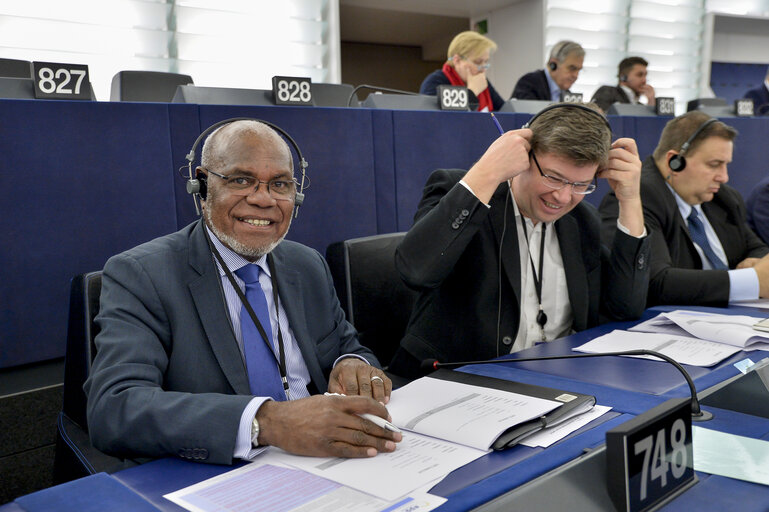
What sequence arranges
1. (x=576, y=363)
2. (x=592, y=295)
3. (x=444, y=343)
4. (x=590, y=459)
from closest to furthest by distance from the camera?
(x=590, y=459) < (x=576, y=363) < (x=444, y=343) < (x=592, y=295)

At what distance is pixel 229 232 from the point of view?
1.29 meters

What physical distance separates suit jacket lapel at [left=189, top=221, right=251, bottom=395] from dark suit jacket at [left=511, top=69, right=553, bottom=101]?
4291mm

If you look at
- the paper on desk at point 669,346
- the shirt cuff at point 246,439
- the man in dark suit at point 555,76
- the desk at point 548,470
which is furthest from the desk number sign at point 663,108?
the shirt cuff at point 246,439

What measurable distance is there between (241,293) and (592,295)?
0.99m

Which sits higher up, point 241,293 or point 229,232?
point 229,232

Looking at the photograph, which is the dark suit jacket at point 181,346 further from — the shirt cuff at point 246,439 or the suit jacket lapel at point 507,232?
the suit jacket lapel at point 507,232

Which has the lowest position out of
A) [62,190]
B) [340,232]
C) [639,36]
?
[340,232]

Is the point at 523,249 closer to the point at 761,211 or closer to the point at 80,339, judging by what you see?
the point at 80,339

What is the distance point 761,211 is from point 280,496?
2625 millimetres

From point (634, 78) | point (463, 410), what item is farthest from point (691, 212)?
point (634, 78)

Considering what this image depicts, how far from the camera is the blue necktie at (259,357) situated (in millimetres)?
1212

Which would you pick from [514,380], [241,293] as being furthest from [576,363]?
[241,293]

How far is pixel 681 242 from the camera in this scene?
7.22 feet

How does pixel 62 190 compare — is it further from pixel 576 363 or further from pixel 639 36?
pixel 639 36
